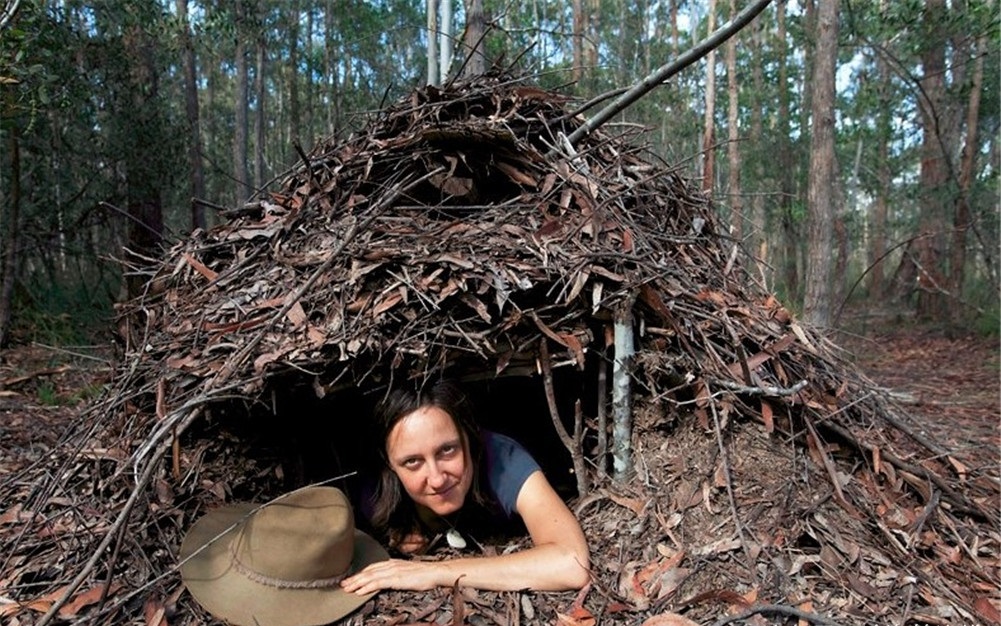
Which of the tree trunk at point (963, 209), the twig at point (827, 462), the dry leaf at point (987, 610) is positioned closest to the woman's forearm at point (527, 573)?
the twig at point (827, 462)

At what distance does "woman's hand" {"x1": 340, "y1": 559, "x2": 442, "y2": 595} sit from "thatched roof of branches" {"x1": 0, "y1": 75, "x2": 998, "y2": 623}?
26.1 inches

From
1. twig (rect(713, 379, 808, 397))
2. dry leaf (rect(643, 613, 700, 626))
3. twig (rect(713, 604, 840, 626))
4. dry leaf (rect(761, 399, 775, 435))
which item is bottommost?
dry leaf (rect(643, 613, 700, 626))

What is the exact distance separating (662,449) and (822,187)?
17.5ft

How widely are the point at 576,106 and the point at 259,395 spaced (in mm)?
2368

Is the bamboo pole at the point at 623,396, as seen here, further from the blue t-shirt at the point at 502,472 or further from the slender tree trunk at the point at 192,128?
the slender tree trunk at the point at 192,128

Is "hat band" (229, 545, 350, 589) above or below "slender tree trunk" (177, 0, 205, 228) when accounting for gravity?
below

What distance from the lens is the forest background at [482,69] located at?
6895 millimetres

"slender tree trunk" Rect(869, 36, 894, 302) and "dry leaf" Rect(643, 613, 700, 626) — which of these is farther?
"slender tree trunk" Rect(869, 36, 894, 302)

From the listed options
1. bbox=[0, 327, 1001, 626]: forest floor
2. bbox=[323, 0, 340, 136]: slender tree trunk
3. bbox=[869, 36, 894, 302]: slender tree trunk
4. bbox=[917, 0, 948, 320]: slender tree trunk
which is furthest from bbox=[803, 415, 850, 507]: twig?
bbox=[323, 0, 340, 136]: slender tree trunk

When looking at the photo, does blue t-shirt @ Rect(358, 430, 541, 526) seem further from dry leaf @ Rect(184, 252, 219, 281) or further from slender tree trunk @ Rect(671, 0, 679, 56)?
slender tree trunk @ Rect(671, 0, 679, 56)

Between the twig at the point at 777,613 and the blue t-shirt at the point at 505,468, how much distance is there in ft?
3.18

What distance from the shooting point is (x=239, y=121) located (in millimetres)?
15906

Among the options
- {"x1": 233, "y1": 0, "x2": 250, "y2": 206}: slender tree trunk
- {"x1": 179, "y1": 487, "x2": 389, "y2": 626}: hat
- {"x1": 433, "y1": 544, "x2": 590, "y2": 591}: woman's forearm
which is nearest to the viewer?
{"x1": 179, "y1": 487, "x2": 389, "y2": 626}: hat

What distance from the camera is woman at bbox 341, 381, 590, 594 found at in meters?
2.49
